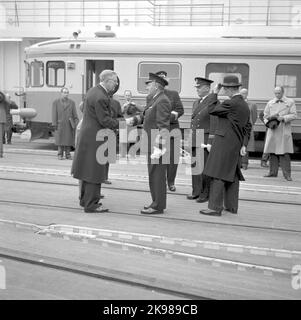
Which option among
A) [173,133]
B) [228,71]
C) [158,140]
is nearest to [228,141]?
[158,140]

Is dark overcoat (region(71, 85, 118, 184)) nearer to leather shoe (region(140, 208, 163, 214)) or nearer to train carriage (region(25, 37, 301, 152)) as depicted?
leather shoe (region(140, 208, 163, 214))

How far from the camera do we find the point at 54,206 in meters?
7.11

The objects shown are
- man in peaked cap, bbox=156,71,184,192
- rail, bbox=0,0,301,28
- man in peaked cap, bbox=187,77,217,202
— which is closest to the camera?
man in peaked cap, bbox=187,77,217,202

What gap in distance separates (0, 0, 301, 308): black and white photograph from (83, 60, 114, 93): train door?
3cm

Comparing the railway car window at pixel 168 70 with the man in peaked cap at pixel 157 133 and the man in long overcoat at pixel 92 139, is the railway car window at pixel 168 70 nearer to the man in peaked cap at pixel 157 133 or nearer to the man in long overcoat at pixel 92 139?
the man in peaked cap at pixel 157 133

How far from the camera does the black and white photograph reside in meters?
4.36

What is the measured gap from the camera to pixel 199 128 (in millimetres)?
7645

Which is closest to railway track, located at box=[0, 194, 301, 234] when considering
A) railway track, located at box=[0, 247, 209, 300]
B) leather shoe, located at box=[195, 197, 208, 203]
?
leather shoe, located at box=[195, 197, 208, 203]

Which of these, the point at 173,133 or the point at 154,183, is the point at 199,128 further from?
the point at 154,183

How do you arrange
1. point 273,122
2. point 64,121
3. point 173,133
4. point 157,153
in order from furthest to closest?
point 64,121, point 273,122, point 173,133, point 157,153

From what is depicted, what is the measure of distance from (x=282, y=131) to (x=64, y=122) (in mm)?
5679

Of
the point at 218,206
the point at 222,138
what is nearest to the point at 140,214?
the point at 218,206

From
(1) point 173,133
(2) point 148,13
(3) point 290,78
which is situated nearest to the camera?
(1) point 173,133

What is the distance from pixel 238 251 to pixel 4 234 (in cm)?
279
